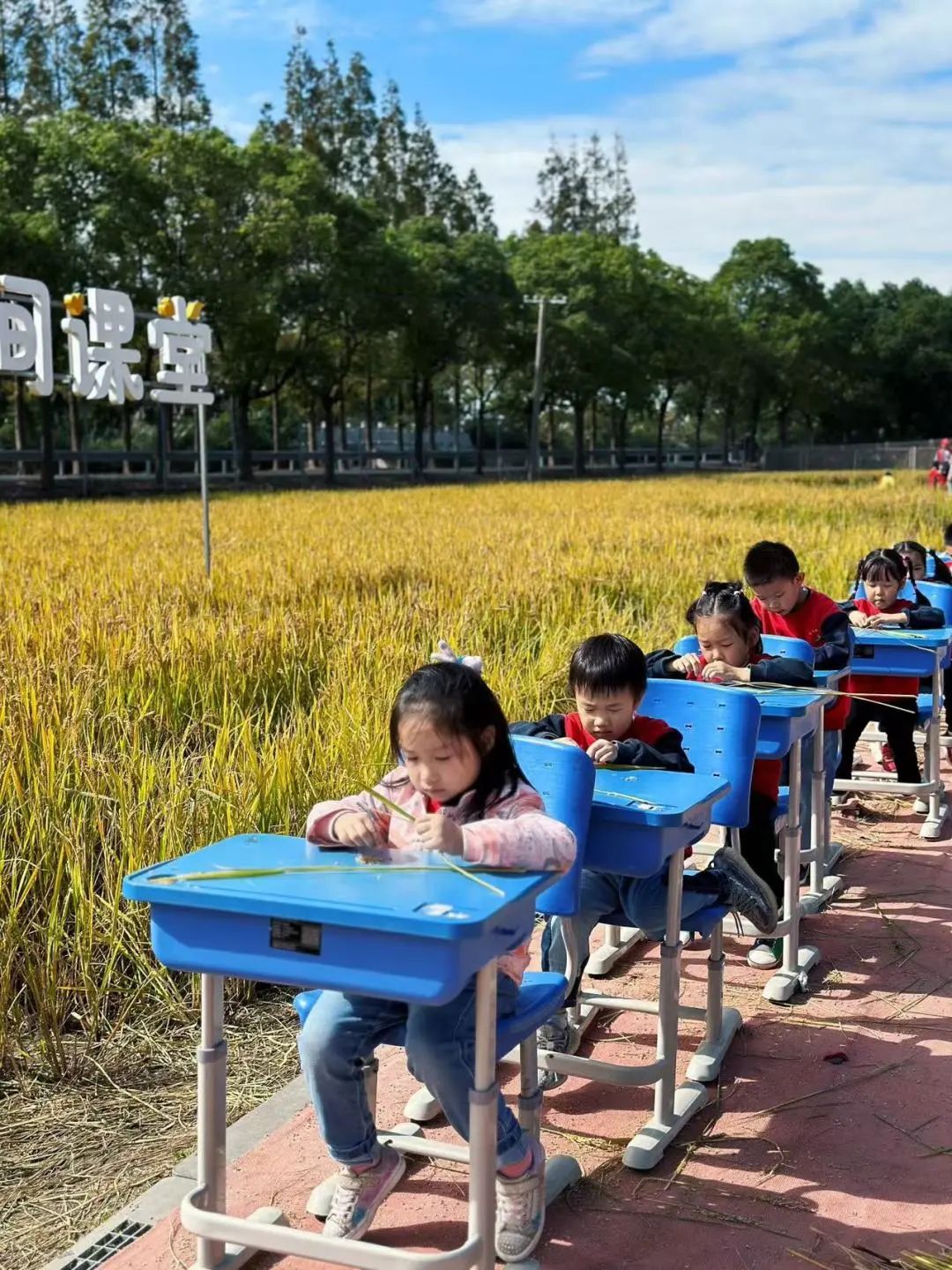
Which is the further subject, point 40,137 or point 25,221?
point 40,137

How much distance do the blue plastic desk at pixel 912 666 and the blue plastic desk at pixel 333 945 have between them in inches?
142

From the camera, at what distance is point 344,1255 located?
231 cm

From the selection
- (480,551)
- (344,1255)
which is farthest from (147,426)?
(344,1255)

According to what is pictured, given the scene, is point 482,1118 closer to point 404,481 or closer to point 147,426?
point 404,481

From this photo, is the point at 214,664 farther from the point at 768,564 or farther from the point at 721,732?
the point at 721,732

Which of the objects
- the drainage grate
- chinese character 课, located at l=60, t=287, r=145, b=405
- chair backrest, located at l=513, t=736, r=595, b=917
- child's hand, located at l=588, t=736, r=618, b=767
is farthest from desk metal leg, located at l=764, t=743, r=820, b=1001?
chinese character 课, located at l=60, t=287, r=145, b=405

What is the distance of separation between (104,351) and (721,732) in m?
9.10

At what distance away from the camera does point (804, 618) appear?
529 cm

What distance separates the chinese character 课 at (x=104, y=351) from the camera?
1149 cm

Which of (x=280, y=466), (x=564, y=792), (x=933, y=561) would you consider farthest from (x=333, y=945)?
(x=280, y=466)

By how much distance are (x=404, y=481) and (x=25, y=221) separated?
19216mm

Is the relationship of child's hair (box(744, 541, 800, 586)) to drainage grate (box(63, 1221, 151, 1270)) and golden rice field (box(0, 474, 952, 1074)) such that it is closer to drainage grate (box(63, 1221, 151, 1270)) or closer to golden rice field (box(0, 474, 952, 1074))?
golden rice field (box(0, 474, 952, 1074))

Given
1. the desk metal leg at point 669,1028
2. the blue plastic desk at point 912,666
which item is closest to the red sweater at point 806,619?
the blue plastic desk at point 912,666

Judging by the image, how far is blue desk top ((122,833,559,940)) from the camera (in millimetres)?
2084
